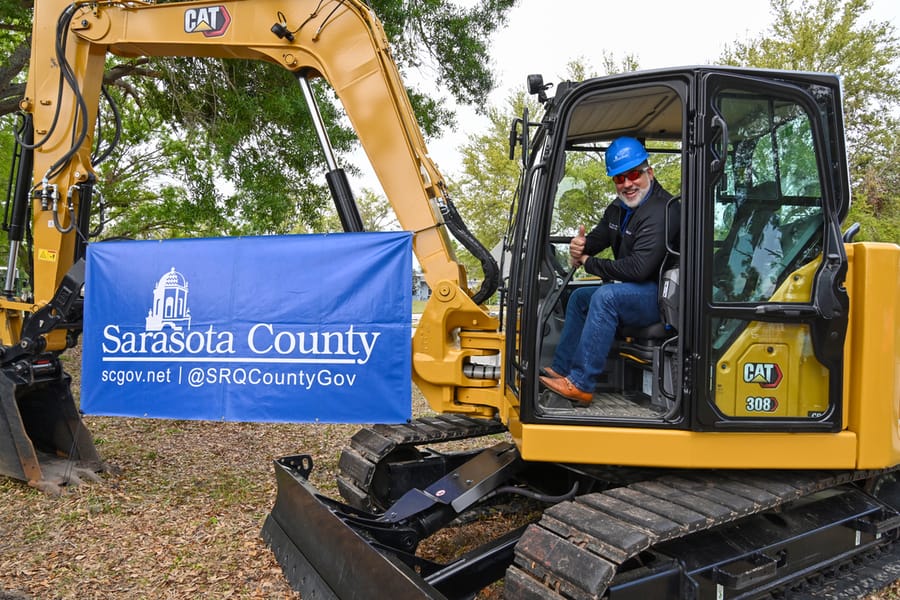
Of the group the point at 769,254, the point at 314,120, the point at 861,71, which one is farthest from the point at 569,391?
the point at 861,71

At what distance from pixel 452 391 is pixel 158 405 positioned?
2173mm

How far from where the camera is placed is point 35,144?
16.6 feet

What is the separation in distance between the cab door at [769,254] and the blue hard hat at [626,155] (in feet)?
1.72

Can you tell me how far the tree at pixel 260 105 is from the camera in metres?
8.34

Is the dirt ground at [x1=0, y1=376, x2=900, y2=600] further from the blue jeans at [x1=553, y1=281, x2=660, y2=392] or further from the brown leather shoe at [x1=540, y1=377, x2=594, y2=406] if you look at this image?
the blue jeans at [x1=553, y1=281, x2=660, y2=392]

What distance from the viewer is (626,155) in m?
3.77

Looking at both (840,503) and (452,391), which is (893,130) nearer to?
(840,503)

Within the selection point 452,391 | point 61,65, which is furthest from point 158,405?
point 61,65

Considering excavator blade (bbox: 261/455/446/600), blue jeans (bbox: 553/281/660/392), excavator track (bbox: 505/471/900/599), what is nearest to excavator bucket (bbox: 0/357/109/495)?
excavator blade (bbox: 261/455/446/600)

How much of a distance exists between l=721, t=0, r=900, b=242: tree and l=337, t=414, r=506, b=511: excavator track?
1338 centimetres

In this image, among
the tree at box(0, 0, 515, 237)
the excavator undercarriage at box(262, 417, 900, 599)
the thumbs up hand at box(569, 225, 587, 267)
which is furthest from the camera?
the tree at box(0, 0, 515, 237)

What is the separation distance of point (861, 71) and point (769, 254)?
14.8 meters

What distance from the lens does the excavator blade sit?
304cm

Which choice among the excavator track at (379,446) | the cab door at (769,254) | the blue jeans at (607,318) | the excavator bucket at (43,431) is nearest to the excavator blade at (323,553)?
the excavator track at (379,446)
